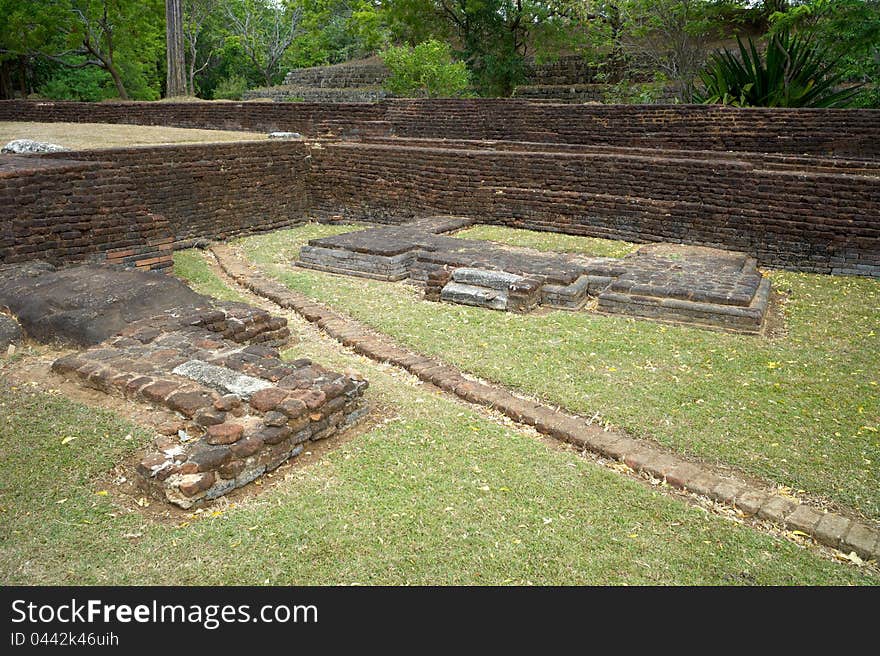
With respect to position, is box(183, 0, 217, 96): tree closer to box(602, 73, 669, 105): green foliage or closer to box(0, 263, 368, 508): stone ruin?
box(602, 73, 669, 105): green foliage

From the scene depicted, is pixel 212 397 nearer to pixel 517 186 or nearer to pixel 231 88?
pixel 517 186

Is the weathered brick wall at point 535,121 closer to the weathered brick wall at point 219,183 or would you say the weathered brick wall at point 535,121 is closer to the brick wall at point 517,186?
the brick wall at point 517,186

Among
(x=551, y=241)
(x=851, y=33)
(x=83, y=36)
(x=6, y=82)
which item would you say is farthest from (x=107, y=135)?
(x=6, y=82)

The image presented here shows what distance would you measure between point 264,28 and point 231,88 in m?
3.94

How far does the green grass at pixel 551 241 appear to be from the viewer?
841cm

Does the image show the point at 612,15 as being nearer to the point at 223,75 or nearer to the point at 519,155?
the point at 519,155

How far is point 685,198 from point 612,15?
11.4m

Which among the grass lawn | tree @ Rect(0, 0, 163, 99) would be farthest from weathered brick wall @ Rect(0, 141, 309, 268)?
tree @ Rect(0, 0, 163, 99)

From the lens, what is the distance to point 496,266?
712 cm

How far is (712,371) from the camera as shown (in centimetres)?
499

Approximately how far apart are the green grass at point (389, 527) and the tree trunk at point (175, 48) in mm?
18646

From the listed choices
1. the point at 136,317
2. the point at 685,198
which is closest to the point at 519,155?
the point at 685,198

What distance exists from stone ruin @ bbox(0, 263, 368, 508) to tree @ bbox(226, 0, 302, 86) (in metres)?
24.5

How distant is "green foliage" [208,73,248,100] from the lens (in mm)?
25969
